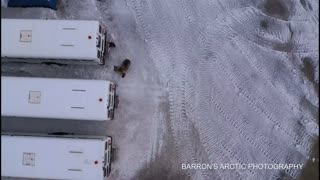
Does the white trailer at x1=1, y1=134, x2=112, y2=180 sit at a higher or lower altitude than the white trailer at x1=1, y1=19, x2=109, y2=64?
lower

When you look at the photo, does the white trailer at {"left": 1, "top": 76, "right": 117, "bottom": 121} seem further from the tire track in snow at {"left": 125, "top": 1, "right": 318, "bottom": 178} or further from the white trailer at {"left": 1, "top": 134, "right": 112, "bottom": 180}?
the tire track in snow at {"left": 125, "top": 1, "right": 318, "bottom": 178}

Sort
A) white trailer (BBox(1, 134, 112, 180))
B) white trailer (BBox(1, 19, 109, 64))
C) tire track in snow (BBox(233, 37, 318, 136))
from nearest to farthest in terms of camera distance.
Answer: white trailer (BBox(1, 134, 112, 180)), white trailer (BBox(1, 19, 109, 64)), tire track in snow (BBox(233, 37, 318, 136))

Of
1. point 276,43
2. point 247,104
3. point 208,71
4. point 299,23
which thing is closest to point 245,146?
point 247,104

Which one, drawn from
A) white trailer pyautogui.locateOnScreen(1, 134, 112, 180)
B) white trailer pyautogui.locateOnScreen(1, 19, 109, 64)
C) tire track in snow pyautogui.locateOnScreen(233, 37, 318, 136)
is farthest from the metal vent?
tire track in snow pyautogui.locateOnScreen(233, 37, 318, 136)

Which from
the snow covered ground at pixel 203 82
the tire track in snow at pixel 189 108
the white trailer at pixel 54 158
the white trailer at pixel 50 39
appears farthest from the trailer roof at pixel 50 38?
the white trailer at pixel 54 158

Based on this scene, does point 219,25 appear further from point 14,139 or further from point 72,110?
point 14,139

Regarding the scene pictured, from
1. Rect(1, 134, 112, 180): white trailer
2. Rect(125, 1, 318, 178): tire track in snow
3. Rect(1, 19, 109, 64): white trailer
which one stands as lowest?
Rect(1, 134, 112, 180): white trailer

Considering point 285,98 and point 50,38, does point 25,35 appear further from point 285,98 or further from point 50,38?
point 285,98
